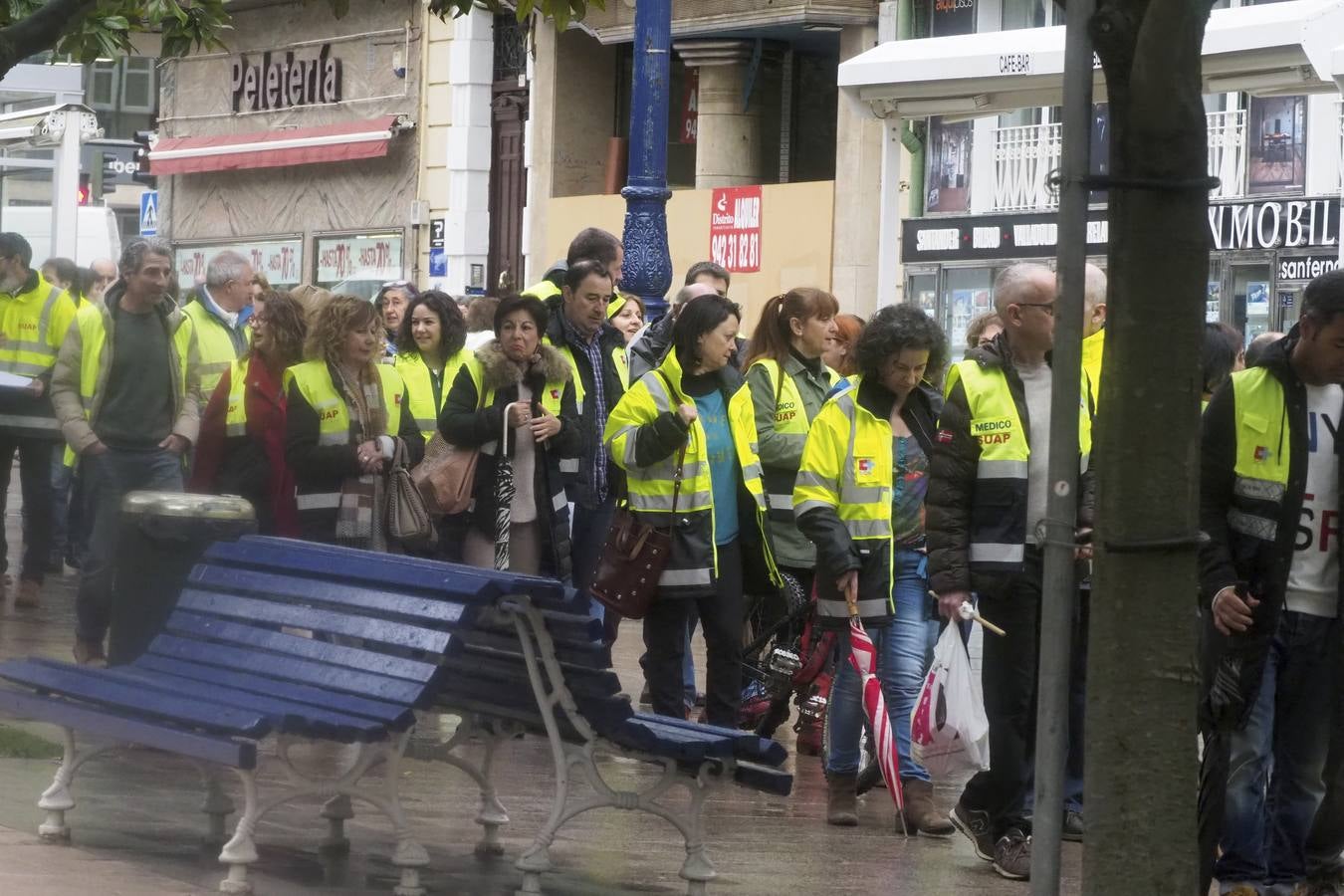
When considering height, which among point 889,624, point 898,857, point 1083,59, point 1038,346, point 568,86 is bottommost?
point 898,857

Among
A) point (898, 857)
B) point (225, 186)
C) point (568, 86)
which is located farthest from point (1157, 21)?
point (225, 186)

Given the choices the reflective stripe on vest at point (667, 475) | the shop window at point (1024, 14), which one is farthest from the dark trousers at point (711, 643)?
the shop window at point (1024, 14)

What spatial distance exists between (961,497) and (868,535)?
873 millimetres

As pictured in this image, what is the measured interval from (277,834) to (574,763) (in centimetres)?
133

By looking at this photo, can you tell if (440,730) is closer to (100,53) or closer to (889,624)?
(889,624)

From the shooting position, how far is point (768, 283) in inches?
1043

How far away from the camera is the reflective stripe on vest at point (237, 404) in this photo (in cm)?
1062

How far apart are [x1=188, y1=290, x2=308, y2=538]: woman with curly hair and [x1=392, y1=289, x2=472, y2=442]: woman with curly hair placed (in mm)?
618

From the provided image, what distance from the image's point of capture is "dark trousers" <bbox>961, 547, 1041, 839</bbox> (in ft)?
25.6

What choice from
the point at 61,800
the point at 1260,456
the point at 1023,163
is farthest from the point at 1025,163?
the point at 61,800

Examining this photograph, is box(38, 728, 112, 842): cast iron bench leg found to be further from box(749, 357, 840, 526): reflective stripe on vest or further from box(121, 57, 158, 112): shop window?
box(121, 57, 158, 112): shop window

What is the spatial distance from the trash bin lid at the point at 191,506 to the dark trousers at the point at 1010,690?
277 centimetres

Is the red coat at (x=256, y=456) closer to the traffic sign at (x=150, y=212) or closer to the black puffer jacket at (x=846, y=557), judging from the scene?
the black puffer jacket at (x=846, y=557)

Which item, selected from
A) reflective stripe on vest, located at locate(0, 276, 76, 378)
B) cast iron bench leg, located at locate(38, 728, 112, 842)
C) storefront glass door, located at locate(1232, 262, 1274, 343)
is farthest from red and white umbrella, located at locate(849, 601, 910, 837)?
storefront glass door, located at locate(1232, 262, 1274, 343)
